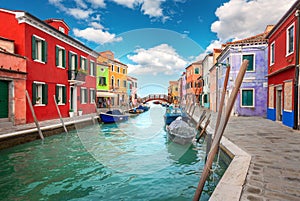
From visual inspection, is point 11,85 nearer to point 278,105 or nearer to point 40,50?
point 40,50

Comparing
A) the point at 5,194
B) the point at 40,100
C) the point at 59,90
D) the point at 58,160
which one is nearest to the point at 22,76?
the point at 40,100

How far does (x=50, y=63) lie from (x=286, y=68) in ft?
47.2

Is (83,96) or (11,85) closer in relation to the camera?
(11,85)

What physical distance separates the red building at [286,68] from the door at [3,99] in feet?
46.6

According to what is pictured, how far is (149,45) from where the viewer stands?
596cm

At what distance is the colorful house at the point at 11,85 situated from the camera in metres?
9.59

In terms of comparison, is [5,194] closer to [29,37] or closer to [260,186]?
[260,186]

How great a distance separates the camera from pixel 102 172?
5.76 m

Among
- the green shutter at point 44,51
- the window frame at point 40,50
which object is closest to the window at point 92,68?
the window frame at point 40,50

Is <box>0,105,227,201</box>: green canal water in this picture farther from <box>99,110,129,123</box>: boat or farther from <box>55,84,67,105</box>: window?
<box>99,110,129,123</box>: boat

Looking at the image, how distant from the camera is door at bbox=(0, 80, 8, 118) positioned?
970cm

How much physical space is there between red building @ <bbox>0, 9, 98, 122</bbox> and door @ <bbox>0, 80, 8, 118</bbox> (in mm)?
1125

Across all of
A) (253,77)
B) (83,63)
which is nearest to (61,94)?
(83,63)

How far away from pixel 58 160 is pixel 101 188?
3012 mm
